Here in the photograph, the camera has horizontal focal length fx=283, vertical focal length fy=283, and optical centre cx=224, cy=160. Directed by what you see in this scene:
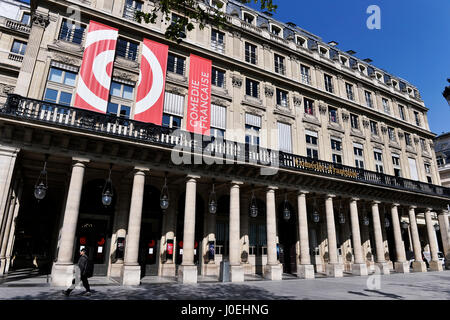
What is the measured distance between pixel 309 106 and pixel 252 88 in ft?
18.8

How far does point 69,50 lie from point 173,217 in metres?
11.2

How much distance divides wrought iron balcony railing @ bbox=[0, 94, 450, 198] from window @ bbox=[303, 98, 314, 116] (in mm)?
5608

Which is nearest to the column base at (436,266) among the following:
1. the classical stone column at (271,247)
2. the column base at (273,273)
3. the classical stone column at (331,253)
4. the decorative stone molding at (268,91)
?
the classical stone column at (331,253)

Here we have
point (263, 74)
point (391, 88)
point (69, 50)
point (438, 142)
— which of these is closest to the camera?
point (69, 50)

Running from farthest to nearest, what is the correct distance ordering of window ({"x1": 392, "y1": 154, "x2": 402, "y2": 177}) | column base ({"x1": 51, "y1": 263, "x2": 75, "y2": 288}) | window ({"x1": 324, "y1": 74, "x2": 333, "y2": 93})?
window ({"x1": 392, "y1": 154, "x2": 402, "y2": 177})
window ({"x1": 324, "y1": 74, "x2": 333, "y2": 93})
column base ({"x1": 51, "y1": 263, "x2": 75, "y2": 288})

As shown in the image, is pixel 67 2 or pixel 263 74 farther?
pixel 263 74

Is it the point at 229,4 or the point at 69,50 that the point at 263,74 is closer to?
the point at 229,4

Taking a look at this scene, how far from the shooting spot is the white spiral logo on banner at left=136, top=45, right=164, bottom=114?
16469 mm

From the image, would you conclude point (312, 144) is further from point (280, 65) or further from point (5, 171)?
point (5, 171)

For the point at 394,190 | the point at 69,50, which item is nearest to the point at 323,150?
the point at 394,190

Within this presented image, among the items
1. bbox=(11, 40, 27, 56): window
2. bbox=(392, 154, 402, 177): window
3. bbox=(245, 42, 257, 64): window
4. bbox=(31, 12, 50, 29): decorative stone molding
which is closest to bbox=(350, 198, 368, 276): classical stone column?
bbox=(392, 154, 402, 177): window

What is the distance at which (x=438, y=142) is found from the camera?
43.9 m

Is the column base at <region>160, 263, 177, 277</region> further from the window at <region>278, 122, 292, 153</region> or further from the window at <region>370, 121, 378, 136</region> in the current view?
the window at <region>370, 121, 378, 136</region>

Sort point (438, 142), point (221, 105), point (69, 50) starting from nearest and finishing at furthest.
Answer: point (69, 50)
point (221, 105)
point (438, 142)
